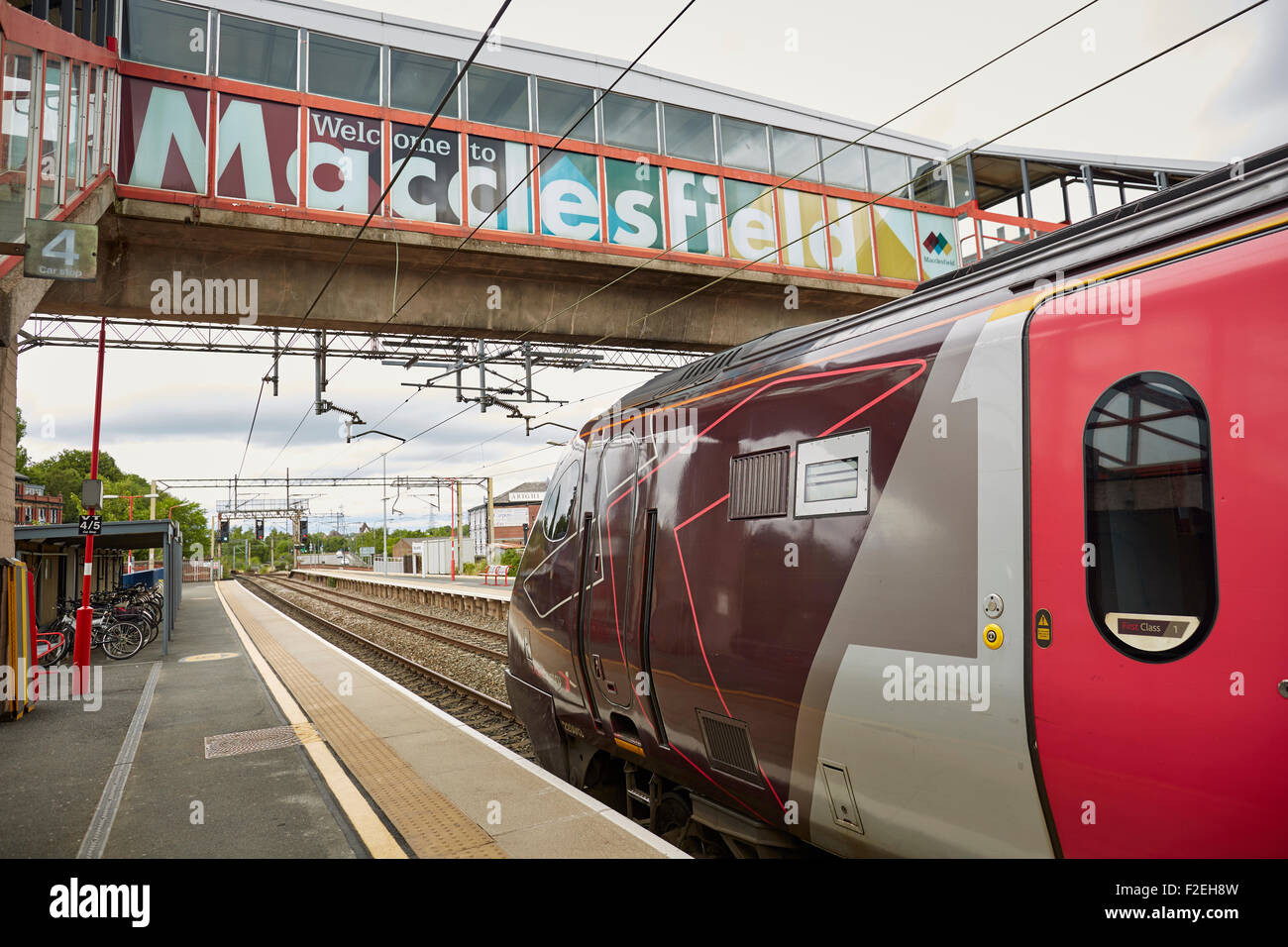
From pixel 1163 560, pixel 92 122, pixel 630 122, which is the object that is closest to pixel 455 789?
pixel 1163 560

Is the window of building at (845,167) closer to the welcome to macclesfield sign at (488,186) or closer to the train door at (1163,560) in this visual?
the welcome to macclesfield sign at (488,186)

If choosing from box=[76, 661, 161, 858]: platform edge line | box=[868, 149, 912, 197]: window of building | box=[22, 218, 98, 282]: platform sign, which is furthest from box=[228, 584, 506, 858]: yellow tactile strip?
box=[868, 149, 912, 197]: window of building

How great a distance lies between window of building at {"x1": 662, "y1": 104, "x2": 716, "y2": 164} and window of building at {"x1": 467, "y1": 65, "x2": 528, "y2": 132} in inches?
116

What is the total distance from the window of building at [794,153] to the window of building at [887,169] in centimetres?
151

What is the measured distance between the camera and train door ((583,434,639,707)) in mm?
5996

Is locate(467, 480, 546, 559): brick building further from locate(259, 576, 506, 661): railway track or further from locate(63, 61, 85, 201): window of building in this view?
locate(63, 61, 85, 201): window of building

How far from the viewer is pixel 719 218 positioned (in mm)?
15594

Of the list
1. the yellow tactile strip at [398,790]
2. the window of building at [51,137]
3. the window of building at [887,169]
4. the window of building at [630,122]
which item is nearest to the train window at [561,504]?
the yellow tactile strip at [398,790]

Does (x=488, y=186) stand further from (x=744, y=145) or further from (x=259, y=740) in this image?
(x=259, y=740)

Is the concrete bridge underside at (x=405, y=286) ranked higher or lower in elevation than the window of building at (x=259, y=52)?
lower

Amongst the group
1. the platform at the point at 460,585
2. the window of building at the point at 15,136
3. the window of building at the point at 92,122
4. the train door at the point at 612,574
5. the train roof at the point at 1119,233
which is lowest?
the platform at the point at 460,585

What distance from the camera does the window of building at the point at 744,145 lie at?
55.3 ft
